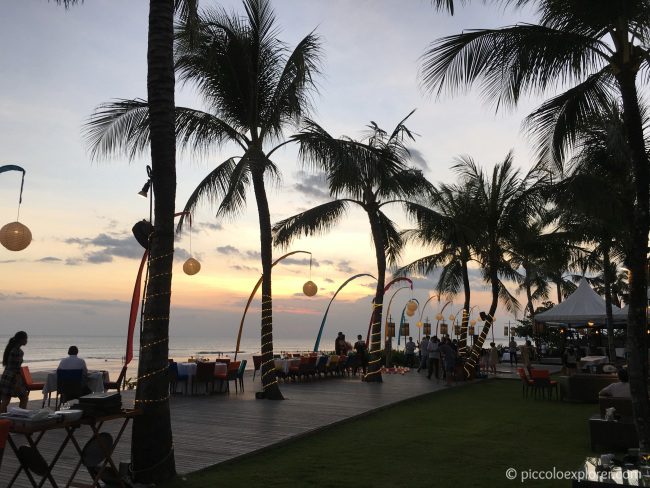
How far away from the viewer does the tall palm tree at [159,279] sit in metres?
5.85

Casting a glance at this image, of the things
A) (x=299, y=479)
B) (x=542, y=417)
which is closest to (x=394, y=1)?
(x=299, y=479)

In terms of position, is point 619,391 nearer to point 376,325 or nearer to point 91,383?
point 91,383

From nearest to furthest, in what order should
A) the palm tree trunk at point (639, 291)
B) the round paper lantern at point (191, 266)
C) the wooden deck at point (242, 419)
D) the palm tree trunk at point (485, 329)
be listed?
the palm tree trunk at point (639, 291) < the wooden deck at point (242, 419) < the round paper lantern at point (191, 266) < the palm tree trunk at point (485, 329)

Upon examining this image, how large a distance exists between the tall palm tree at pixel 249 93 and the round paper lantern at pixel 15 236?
147 inches

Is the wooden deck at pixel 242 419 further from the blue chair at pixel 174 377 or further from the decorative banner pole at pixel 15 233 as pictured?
the decorative banner pole at pixel 15 233

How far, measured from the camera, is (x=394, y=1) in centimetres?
719

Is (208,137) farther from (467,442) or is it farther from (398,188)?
(467,442)

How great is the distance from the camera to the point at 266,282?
→ 1242 centimetres

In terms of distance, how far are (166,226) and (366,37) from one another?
21.3ft

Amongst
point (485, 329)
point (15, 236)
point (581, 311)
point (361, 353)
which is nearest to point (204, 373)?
point (15, 236)

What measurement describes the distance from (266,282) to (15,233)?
16.6 ft

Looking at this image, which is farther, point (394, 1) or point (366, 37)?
point (366, 37)

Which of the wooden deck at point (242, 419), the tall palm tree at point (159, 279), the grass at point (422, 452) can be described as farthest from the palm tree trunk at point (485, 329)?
the tall palm tree at point (159, 279)

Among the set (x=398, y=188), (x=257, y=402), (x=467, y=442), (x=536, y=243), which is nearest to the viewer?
(x=467, y=442)
